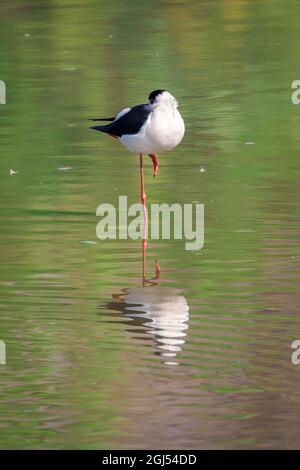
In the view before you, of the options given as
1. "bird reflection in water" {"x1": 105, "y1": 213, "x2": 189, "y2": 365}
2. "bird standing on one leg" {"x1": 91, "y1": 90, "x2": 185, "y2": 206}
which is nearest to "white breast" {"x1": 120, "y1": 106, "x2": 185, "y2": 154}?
"bird standing on one leg" {"x1": 91, "y1": 90, "x2": 185, "y2": 206}

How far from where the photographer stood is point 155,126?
11.2 meters

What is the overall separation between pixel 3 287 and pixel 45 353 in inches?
54.7

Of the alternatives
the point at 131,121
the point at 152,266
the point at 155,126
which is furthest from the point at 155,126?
the point at 152,266

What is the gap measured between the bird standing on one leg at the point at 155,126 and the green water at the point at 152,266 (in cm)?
44

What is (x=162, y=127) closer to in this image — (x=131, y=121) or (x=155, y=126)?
(x=155, y=126)

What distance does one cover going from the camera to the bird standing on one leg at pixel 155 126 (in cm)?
1116

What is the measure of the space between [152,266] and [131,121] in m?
1.96

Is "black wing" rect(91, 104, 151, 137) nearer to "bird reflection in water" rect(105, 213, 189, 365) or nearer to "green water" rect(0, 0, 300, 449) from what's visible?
"green water" rect(0, 0, 300, 449)

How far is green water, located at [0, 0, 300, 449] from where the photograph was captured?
713cm

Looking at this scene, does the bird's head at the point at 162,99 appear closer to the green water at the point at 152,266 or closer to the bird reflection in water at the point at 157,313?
the green water at the point at 152,266

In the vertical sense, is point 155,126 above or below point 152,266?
above

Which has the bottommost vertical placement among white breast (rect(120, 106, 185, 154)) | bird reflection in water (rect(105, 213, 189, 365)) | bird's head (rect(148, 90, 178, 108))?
bird reflection in water (rect(105, 213, 189, 365))

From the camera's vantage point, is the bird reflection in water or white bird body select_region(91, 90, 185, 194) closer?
the bird reflection in water

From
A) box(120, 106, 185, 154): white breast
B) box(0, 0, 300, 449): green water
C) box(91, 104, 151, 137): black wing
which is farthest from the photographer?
box(91, 104, 151, 137): black wing
